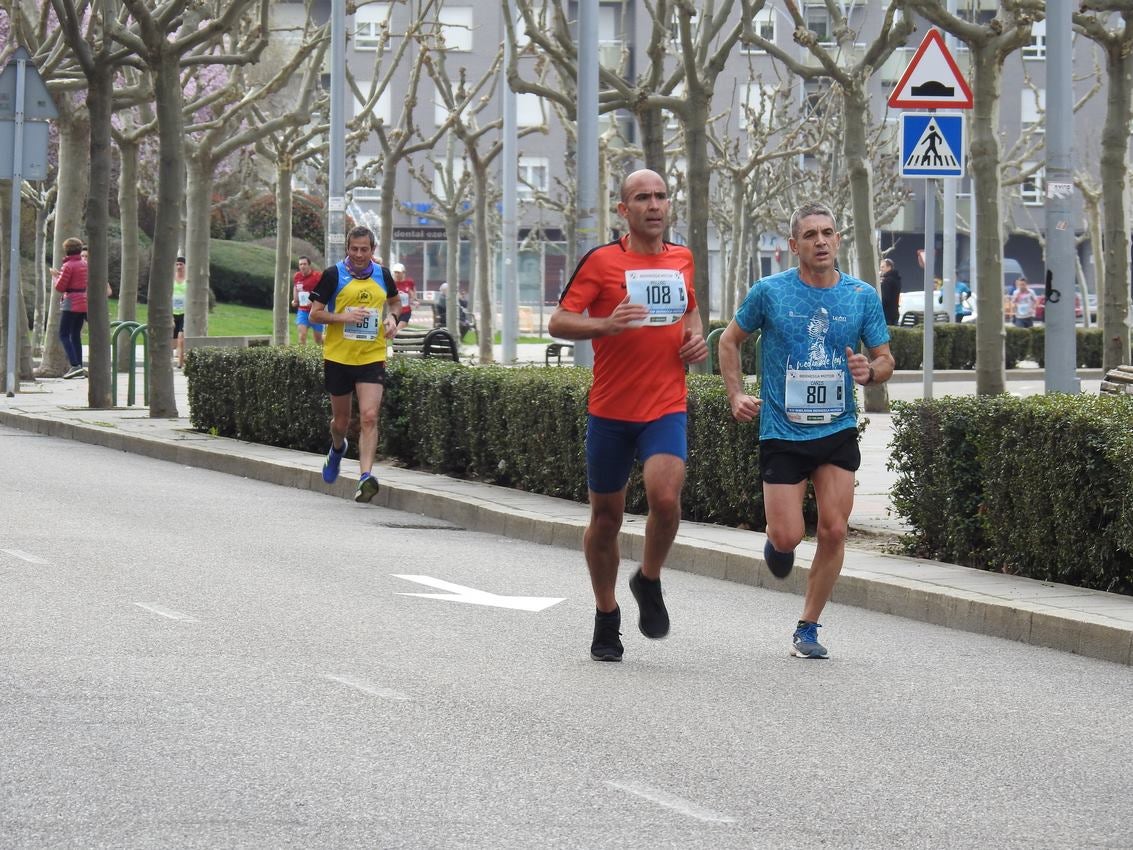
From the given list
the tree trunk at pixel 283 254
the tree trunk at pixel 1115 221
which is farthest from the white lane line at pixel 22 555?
the tree trunk at pixel 283 254

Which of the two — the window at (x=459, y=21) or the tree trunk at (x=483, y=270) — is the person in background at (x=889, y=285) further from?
the window at (x=459, y=21)

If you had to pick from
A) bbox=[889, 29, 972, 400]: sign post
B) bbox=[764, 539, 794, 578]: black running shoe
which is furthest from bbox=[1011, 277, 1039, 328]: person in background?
bbox=[764, 539, 794, 578]: black running shoe

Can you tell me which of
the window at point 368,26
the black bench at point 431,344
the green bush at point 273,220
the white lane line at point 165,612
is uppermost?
the window at point 368,26

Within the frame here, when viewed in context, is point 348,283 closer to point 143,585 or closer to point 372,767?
point 143,585

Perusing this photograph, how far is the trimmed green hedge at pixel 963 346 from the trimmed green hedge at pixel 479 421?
14.9 meters

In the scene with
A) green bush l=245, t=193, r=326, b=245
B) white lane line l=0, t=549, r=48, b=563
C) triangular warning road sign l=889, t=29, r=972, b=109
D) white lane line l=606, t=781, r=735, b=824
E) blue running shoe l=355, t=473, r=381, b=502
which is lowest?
white lane line l=606, t=781, r=735, b=824

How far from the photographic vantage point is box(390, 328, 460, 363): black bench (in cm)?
2661

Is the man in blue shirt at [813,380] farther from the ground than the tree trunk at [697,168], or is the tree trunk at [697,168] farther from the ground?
the tree trunk at [697,168]

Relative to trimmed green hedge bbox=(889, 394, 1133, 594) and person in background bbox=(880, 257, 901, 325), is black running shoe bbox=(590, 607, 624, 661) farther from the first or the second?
person in background bbox=(880, 257, 901, 325)

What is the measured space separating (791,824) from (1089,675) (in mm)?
3130

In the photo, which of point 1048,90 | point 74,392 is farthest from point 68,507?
point 74,392

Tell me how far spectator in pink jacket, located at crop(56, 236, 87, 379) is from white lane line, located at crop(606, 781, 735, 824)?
24216 mm

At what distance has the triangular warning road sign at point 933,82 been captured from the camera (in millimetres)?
15656

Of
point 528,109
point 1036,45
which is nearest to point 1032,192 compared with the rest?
point 1036,45
